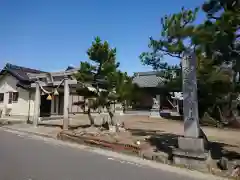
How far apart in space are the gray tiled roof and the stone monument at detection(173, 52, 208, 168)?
21043mm

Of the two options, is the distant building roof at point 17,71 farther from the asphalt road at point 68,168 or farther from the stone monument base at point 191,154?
the stone monument base at point 191,154

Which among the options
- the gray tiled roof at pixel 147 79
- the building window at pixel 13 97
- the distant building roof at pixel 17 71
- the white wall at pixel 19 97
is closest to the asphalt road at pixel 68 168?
the white wall at pixel 19 97

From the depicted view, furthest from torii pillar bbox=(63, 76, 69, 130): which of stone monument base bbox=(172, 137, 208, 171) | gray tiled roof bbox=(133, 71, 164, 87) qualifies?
gray tiled roof bbox=(133, 71, 164, 87)

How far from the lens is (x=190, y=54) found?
8.05 m

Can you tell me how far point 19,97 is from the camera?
907 inches

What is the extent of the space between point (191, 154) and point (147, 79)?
84.5 feet

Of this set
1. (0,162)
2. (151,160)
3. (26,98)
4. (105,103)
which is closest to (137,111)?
(26,98)

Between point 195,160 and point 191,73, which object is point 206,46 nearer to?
point 191,73

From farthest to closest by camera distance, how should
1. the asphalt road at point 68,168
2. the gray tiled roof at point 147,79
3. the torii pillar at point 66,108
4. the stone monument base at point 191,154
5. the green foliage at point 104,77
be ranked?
the gray tiled roof at point 147,79
the torii pillar at point 66,108
the green foliage at point 104,77
the stone monument base at point 191,154
the asphalt road at point 68,168

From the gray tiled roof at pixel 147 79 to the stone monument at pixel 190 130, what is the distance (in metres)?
21.0

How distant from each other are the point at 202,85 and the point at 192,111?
3679mm

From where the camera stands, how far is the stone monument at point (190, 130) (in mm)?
7289

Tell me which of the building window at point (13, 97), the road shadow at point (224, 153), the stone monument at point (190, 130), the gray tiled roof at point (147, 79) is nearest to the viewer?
the stone monument at point (190, 130)

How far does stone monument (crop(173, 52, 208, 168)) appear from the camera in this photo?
729cm
